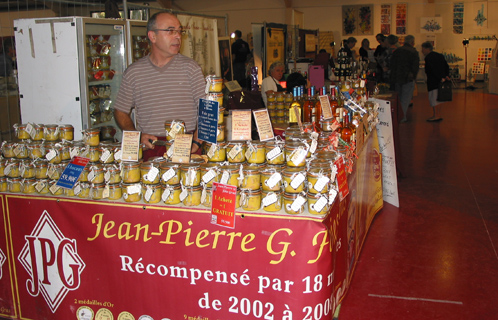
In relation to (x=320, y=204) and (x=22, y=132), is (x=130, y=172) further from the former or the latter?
(x=320, y=204)

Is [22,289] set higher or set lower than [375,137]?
lower

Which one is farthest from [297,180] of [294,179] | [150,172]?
[150,172]

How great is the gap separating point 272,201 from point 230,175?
24 centimetres

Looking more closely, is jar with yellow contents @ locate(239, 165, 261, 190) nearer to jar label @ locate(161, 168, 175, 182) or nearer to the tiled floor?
jar label @ locate(161, 168, 175, 182)

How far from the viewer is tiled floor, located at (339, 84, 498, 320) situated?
3172 mm

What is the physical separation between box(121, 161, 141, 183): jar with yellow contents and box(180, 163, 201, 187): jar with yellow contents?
263mm

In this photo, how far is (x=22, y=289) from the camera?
2.81 meters

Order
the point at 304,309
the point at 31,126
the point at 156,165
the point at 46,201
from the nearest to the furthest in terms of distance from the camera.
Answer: the point at 304,309
the point at 156,165
the point at 46,201
the point at 31,126

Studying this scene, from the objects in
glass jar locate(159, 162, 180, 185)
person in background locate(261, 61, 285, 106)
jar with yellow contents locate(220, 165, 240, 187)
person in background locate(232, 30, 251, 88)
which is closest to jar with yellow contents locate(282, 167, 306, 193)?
jar with yellow contents locate(220, 165, 240, 187)

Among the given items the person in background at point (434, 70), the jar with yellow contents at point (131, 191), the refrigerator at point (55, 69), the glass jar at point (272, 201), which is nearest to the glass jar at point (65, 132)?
the jar with yellow contents at point (131, 191)

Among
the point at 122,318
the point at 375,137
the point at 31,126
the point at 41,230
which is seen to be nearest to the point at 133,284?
the point at 122,318

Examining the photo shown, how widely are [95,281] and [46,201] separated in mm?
513

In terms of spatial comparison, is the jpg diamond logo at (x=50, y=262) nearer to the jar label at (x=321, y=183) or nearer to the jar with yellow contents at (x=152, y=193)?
the jar with yellow contents at (x=152, y=193)

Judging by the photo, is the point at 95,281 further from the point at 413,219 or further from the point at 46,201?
the point at 413,219
